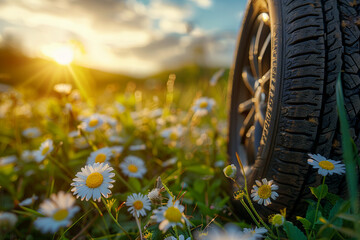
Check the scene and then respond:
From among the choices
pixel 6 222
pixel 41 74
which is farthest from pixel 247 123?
pixel 41 74

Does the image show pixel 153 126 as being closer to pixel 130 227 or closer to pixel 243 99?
pixel 243 99

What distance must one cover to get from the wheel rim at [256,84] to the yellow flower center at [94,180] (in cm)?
75

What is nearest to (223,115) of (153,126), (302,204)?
(153,126)

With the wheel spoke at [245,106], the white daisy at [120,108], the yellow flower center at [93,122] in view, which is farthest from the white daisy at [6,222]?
the white daisy at [120,108]

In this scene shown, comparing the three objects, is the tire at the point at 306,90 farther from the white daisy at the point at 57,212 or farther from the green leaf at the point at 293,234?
the white daisy at the point at 57,212

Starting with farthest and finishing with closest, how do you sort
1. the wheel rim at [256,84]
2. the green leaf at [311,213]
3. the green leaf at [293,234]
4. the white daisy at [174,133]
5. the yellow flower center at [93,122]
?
the white daisy at [174,133], the yellow flower center at [93,122], the wheel rim at [256,84], the green leaf at [311,213], the green leaf at [293,234]

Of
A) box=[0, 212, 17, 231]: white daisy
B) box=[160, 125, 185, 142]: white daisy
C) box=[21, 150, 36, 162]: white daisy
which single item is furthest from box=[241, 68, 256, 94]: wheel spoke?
box=[21, 150, 36, 162]: white daisy

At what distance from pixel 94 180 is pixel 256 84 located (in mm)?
961

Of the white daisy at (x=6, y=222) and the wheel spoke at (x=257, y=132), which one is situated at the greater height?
the wheel spoke at (x=257, y=132)

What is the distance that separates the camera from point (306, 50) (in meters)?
0.87

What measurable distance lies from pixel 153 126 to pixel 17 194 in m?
1.04

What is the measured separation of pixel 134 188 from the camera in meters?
1.28

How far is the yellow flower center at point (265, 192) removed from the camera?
0.79m

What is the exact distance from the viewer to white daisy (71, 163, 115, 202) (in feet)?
2.52
